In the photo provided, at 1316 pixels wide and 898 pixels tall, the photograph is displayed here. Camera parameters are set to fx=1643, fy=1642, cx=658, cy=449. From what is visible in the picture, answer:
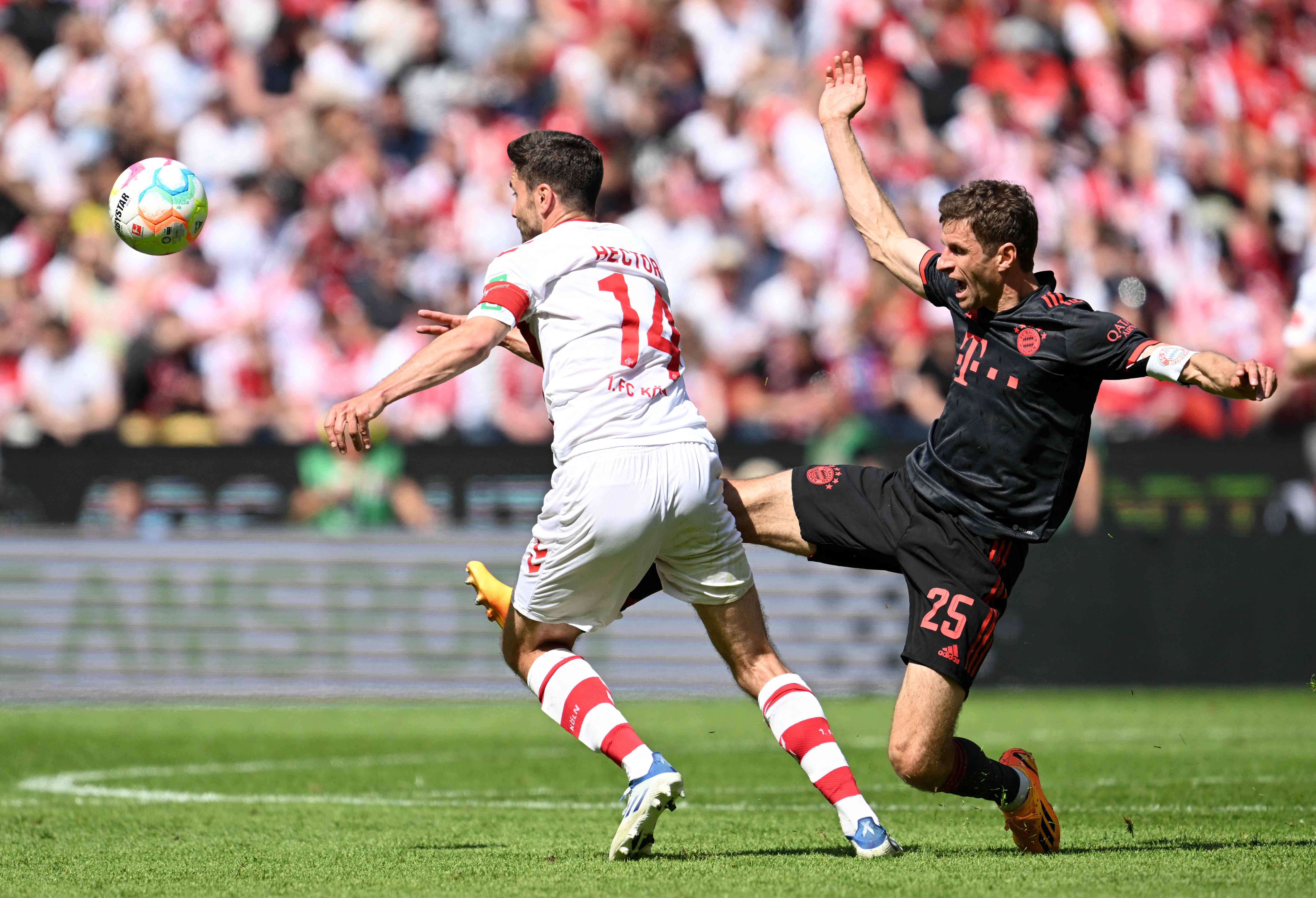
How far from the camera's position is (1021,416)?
559cm

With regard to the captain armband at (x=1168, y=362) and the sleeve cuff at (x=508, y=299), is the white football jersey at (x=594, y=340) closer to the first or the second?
the sleeve cuff at (x=508, y=299)

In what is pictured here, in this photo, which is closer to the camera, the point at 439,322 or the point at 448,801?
the point at 439,322

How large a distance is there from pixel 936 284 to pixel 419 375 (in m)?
2.07

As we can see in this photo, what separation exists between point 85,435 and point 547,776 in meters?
6.22

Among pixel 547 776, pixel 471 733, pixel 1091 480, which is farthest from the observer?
pixel 1091 480

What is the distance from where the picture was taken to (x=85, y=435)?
1304 centimetres

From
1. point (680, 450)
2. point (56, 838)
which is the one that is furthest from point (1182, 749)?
point (56, 838)

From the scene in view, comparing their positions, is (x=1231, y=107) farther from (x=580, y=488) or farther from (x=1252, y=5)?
(x=580, y=488)

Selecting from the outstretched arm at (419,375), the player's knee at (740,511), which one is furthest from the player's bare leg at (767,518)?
the outstretched arm at (419,375)

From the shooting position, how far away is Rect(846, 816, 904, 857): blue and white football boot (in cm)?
529

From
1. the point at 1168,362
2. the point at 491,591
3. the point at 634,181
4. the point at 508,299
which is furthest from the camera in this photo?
the point at 634,181

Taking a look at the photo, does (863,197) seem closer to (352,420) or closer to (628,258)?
(628,258)

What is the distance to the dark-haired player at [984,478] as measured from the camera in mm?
5461

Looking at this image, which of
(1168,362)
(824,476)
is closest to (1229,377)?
(1168,362)
